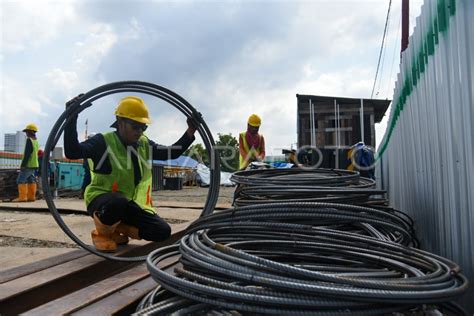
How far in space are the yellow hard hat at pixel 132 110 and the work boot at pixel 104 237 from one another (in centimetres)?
83

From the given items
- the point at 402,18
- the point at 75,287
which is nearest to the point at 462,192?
the point at 75,287

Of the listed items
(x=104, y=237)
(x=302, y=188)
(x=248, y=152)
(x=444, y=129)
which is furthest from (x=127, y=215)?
(x=248, y=152)

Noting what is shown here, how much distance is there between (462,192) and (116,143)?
95.8 inches

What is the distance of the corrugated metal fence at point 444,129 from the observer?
1690 millimetres

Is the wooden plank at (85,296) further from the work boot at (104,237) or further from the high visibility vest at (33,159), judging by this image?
the high visibility vest at (33,159)

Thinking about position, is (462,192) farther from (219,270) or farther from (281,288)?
(219,270)

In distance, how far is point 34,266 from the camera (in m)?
2.41

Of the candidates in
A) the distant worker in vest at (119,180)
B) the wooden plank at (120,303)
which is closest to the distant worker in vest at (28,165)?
the distant worker in vest at (119,180)

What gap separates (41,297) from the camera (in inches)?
83.0

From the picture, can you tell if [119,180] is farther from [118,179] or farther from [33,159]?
[33,159]

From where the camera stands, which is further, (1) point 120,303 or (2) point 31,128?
(2) point 31,128

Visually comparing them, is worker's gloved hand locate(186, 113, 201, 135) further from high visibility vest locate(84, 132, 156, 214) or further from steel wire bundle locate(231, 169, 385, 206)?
steel wire bundle locate(231, 169, 385, 206)

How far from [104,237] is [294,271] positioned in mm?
2017

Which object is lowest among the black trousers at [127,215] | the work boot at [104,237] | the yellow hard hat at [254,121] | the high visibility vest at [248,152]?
the work boot at [104,237]
